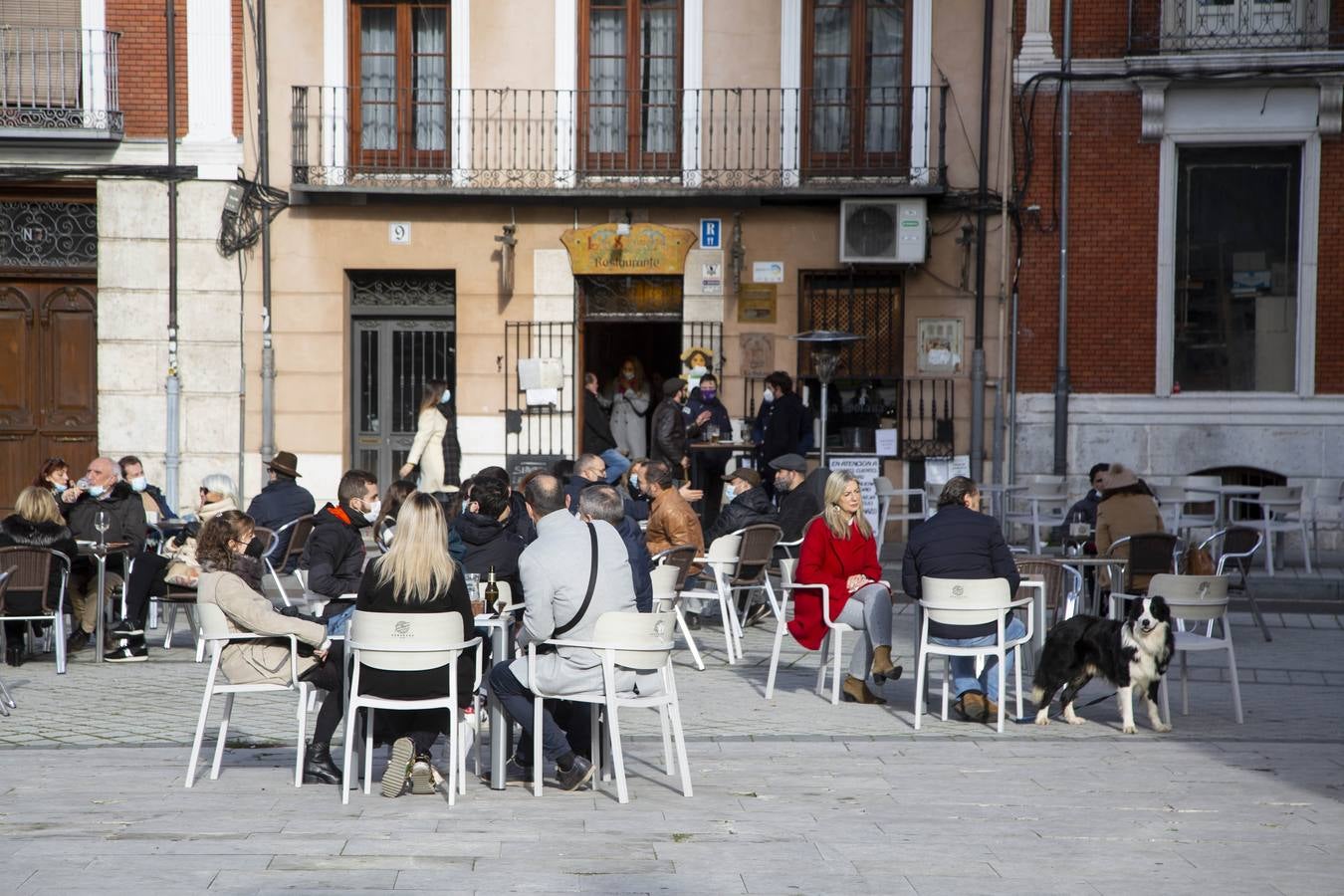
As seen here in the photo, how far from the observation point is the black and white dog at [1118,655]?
339 inches

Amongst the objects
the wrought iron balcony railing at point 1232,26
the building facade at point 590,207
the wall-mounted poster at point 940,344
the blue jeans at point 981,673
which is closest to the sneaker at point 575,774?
A: the blue jeans at point 981,673

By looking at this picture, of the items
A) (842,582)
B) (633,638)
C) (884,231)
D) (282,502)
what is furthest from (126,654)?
(884,231)

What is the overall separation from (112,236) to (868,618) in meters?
11.5

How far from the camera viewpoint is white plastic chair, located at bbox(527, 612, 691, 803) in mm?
7066

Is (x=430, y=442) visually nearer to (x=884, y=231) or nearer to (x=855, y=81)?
(x=884, y=231)

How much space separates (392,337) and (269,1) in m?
3.90

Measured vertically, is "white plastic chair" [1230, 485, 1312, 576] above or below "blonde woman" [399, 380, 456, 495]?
below

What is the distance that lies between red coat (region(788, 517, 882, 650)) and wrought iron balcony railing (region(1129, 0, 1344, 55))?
9392 mm

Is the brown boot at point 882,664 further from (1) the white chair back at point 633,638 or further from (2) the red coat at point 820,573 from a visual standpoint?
(1) the white chair back at point 633,638

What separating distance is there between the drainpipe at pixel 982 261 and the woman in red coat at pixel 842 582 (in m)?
7.81

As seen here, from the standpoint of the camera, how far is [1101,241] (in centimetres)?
1719

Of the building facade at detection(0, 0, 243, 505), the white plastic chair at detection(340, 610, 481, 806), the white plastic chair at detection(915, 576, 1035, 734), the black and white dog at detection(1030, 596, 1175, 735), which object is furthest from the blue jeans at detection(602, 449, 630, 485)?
the white plastic chair at detection(340, 610, 481, 806)

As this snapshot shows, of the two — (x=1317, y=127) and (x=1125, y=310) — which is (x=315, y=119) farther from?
(x=1317, y=127)

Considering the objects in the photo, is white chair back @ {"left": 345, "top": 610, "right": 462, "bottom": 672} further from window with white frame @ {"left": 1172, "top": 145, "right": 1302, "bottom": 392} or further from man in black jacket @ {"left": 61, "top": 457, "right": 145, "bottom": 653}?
window with white frame @ {"left": 1172, "top": 145, "right": 1302, "bottom": 392}
